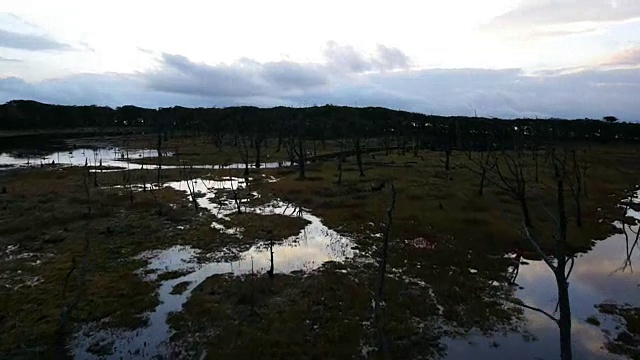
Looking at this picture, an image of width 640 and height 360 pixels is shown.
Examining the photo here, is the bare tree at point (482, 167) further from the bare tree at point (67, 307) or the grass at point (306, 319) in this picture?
the bare tree at point (67, 307)

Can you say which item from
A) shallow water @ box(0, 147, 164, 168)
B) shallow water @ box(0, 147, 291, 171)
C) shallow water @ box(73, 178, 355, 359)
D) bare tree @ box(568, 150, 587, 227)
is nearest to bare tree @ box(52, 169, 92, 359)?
shallow water @ box(73, 178, 355, 359)

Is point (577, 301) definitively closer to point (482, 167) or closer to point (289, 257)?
point (482, 167)

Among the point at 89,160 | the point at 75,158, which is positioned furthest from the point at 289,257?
the point at 75,158

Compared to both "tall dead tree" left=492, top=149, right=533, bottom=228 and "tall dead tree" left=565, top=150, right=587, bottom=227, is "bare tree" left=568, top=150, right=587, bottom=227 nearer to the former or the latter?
"tall dead tree" left=565, top=150, right=587, bottom=227

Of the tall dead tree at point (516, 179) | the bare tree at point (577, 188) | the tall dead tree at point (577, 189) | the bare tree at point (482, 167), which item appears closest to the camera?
the tall dead tree at point (516, 179)

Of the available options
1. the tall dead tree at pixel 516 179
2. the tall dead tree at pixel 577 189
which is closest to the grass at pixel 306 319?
the tall dead tree at pixel 516 179
